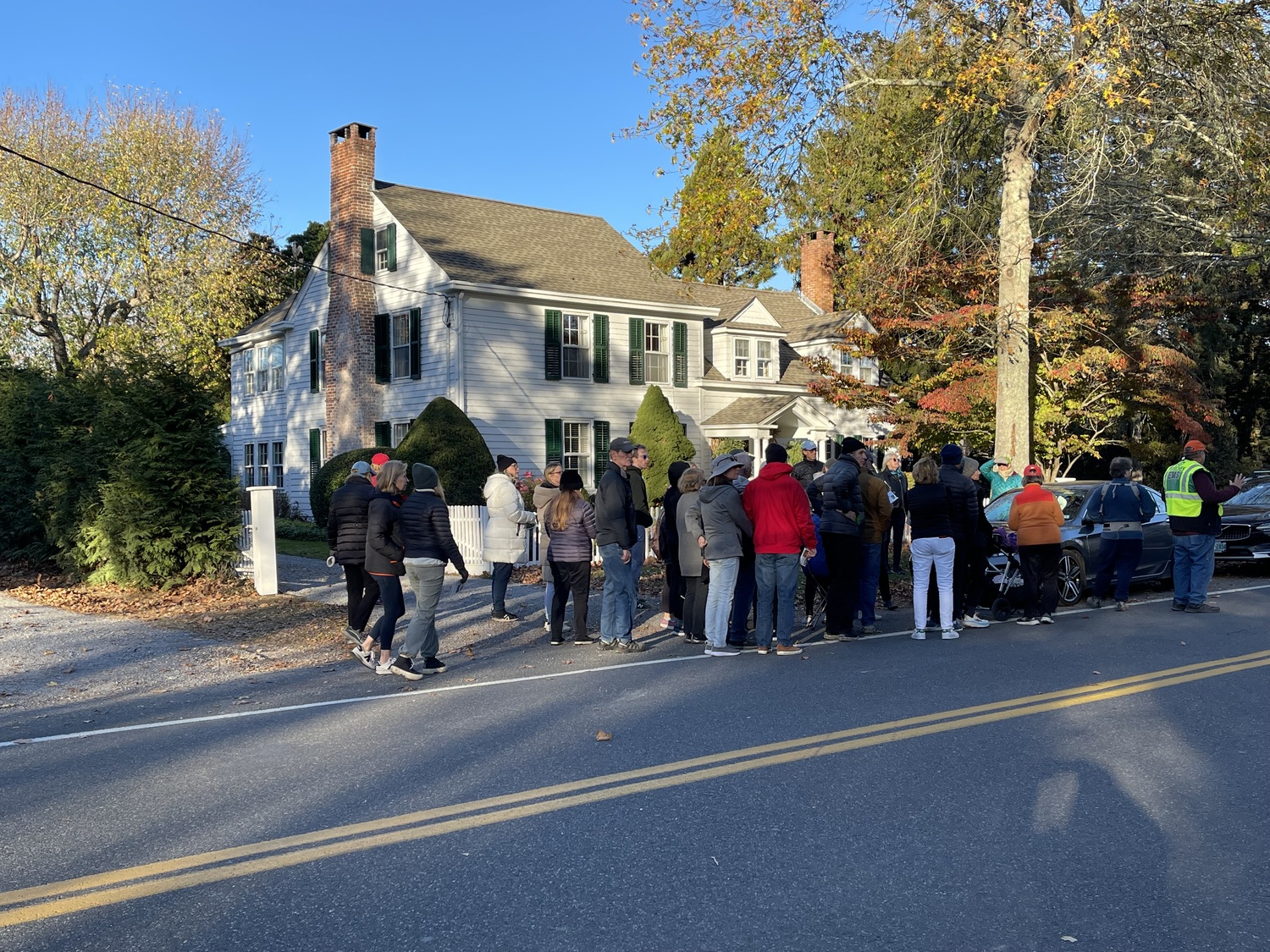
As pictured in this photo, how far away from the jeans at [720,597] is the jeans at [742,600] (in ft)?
0.58

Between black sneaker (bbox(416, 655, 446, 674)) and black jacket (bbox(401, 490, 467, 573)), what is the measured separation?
0.99 meters

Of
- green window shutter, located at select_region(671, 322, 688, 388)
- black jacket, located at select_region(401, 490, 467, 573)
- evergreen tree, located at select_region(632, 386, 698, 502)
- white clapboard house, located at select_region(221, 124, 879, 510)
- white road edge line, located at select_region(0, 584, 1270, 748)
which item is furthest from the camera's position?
green window shutter, located at select_region(671, 322, 688, 388)

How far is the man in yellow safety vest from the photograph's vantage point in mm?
12281

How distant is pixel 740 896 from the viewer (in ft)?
14.0

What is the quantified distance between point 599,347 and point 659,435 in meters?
3.03

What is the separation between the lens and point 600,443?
28.5 metres

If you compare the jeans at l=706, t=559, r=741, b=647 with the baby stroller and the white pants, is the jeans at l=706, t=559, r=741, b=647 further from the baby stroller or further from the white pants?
the baby stroller

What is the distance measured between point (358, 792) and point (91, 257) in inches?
1177

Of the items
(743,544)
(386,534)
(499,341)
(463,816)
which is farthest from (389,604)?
(499,341)

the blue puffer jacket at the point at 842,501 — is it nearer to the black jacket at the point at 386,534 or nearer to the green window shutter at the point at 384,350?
the black jacket at the point at 386,534

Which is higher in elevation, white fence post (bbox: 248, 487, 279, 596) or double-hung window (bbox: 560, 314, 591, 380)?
double-hung window (bbox: 560, 314, 591, 380)

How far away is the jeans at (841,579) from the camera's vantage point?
10852 millimetres

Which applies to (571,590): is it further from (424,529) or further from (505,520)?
(424,529)

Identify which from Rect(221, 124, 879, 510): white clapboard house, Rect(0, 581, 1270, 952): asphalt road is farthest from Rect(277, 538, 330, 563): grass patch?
Rect(0, 581, 1270, 952): asphalt road
